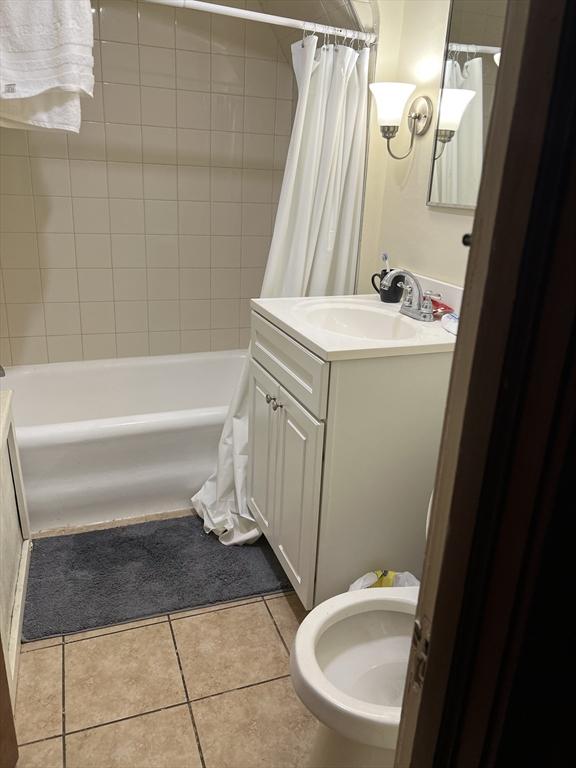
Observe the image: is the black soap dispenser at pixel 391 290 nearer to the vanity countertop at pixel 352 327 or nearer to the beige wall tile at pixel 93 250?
the vanity countertop at pixel 352 327

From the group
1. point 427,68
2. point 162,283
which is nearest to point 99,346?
point 162,283

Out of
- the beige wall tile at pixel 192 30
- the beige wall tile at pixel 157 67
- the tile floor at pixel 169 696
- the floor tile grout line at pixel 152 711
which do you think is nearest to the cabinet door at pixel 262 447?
the tile floor at pixel 169 696

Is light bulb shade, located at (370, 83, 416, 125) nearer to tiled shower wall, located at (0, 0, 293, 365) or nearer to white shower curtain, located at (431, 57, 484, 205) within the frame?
white shower curtain, located at (431, 57, 484, 205)

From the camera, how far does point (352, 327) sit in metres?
2.01

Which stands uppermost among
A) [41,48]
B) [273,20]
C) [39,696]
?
[273,20]

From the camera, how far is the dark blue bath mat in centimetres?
186

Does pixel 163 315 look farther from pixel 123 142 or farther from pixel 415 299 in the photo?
pixel 415 299

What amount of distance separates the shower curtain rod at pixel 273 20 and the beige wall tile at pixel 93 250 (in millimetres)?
1089

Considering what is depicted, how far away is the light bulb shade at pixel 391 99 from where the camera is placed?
6.48 feet

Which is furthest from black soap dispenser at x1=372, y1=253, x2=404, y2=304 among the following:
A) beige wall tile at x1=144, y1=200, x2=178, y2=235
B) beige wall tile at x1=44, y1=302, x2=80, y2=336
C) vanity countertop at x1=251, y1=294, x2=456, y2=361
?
beige wall tile at x1=44, y1=302, x2=80, y2=336

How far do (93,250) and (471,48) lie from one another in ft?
6.06

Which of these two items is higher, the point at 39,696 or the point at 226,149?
the point at 226,149

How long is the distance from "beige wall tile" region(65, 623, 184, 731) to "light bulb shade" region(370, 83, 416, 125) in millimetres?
1843

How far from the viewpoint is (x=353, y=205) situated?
7.26 ft
